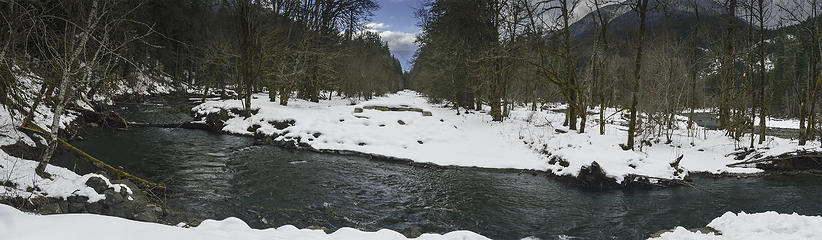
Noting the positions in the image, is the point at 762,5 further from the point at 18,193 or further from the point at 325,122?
the point at 18,193

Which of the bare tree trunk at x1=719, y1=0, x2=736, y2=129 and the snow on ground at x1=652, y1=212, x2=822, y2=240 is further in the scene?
the bare tree trunk at x1=719, y1=0, x2=736, y2=129

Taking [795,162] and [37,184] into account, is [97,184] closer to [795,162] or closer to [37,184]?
[37,184]

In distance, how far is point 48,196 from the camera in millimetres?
6359

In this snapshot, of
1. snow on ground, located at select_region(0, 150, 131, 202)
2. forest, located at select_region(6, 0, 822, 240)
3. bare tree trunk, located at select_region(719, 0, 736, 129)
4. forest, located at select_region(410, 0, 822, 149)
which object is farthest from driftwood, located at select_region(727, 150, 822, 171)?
snow on ground, located at select_region(0, 150, 131, 202)

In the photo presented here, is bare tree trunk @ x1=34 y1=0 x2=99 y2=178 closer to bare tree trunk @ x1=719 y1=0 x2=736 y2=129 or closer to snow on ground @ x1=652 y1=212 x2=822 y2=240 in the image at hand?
snow on ground @ x1=652 y1=212 x2=822 y2=240

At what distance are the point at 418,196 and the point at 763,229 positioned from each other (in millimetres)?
6711

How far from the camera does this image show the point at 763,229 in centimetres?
601

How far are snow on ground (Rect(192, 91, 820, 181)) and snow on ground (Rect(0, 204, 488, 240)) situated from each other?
9.62 meters

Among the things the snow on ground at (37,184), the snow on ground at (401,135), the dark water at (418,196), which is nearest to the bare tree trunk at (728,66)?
the dark water at (418,196)

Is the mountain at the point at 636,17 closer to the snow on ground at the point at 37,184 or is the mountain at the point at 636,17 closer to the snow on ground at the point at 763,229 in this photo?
the snow on ground at the point at 763,229

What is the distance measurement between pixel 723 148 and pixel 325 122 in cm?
1755

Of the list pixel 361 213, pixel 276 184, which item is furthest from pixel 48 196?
pixel 361 213

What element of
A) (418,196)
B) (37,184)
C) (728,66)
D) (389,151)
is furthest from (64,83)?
(728,66)

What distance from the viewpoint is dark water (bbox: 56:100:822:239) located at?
7941 mm
